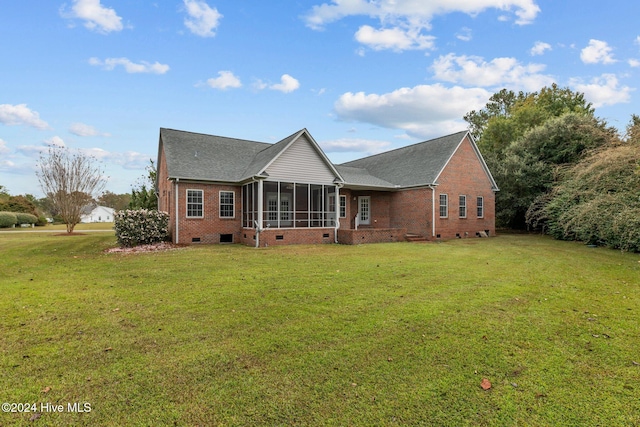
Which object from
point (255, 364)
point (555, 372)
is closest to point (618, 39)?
point (555, 372)

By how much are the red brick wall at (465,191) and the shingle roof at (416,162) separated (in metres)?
0.62

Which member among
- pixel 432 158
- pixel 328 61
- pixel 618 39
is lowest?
pixel 432 158

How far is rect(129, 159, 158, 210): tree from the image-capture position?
2445 centimetres

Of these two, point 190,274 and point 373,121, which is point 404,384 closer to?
point 190,274

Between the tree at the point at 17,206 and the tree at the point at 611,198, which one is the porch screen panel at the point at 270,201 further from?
the tree at the point at 17,206

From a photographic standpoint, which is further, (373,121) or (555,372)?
(373,121)

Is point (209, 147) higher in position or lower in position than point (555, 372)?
higher

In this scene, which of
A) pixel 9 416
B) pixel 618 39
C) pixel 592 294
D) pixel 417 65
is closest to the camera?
pixel 9 416

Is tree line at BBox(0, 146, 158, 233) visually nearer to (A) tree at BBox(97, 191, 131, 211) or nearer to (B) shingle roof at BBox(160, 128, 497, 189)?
(B) shingle roof at BBox(160, 128, 497, 189)

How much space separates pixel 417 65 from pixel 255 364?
18.7m

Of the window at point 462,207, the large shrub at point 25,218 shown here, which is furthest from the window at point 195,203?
the large shrub at point 25,218

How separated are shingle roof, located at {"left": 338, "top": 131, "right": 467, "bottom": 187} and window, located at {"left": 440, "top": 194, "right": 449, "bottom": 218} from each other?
1658 mm

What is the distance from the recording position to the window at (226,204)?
55.9ft

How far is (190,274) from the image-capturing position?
8.23m
